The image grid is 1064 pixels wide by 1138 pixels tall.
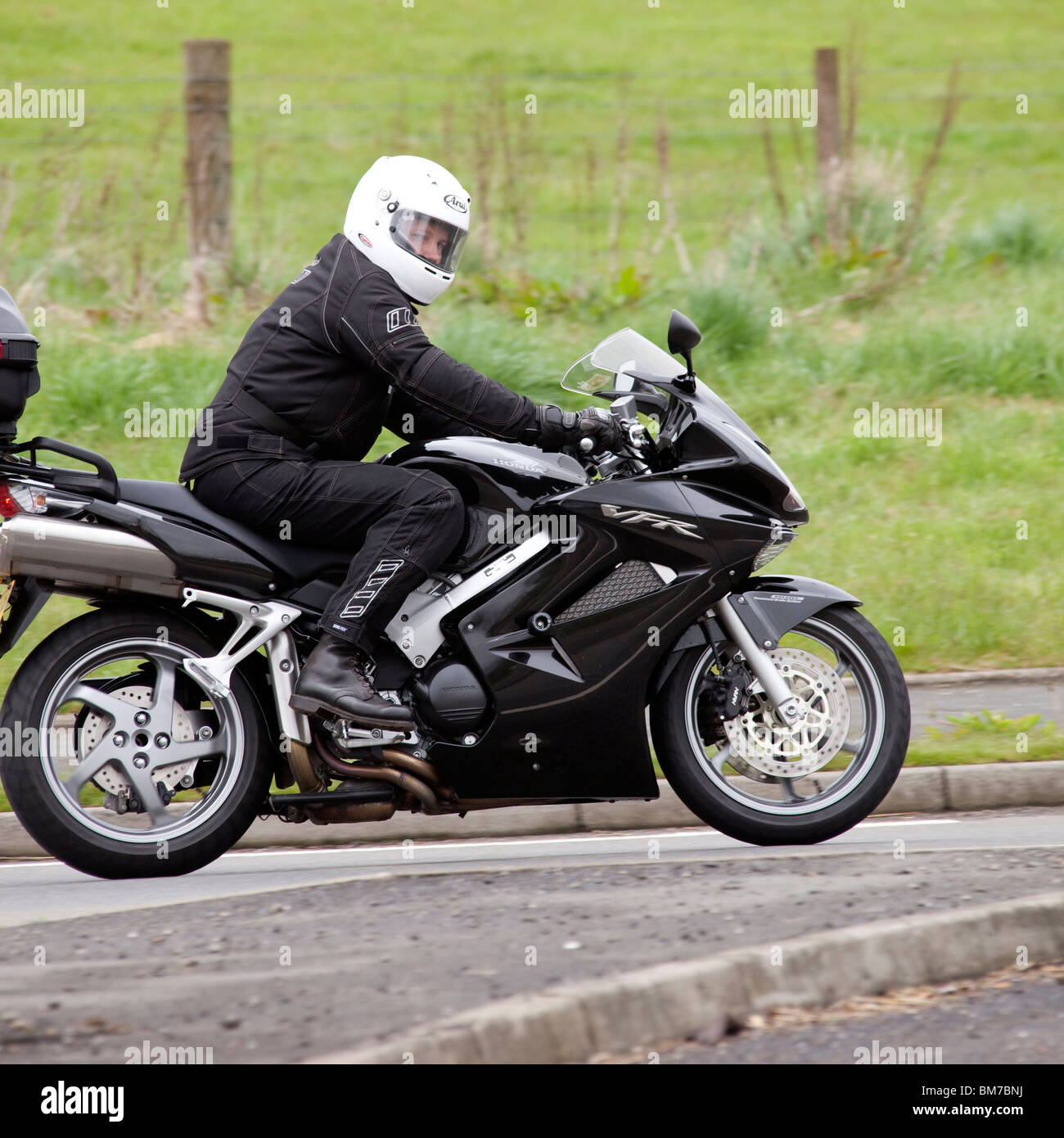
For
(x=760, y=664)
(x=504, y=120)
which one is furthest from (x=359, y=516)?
(x=504, y=120)

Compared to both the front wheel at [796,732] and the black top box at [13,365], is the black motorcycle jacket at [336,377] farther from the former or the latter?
the front wheel at [796,732]

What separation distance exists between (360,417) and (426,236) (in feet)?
1.85

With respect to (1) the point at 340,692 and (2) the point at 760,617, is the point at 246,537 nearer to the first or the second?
(1) the point at 340,692

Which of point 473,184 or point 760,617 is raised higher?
point 473,184

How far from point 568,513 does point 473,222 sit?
720cm

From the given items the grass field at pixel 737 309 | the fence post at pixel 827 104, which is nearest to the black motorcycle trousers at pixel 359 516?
the grass field at pixel 737 309

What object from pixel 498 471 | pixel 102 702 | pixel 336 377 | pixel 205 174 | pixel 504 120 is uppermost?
pixel 504 120

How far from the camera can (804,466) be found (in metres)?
9.70

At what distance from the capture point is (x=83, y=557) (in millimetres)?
4852

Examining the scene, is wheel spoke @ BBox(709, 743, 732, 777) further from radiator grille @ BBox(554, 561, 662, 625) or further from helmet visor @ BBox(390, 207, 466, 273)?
helmet visor @ BBox(390, 207, 466, 273)

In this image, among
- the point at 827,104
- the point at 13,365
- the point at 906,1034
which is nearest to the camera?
the point at 906,1034

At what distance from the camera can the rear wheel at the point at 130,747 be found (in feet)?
16.0
